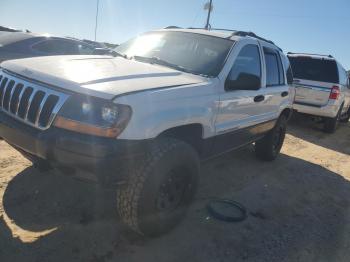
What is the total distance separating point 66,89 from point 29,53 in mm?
5282

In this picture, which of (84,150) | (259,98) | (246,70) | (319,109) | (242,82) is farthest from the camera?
(319,109)

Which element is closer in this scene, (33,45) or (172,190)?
(172,190)

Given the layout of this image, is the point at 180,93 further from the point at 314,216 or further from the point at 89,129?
the point at 314,216

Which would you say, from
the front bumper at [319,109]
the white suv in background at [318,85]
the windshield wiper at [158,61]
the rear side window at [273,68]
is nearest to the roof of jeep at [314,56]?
the white suv in background at [318,85]

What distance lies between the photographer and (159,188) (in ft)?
10.1

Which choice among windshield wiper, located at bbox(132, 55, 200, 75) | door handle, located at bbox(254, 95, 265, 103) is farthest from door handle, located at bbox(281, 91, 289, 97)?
windshield wiper, located at bbox(132, 55, 200, 75)

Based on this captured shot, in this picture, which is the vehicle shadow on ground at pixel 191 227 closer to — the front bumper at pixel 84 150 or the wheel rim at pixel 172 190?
the wheel rim at pixel 172 190

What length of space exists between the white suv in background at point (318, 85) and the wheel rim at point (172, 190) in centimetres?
675

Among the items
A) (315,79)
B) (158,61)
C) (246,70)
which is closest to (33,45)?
(158,61)

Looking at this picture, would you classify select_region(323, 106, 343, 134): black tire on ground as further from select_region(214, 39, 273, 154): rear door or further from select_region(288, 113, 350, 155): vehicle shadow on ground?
select_region(214, 39, 273, 154): rear door

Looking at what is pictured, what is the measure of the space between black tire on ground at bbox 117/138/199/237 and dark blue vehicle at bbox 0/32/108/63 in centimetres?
460

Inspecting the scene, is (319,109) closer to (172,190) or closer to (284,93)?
(284,93)

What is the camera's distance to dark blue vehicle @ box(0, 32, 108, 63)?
722cm

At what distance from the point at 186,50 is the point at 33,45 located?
4714 millimetres
